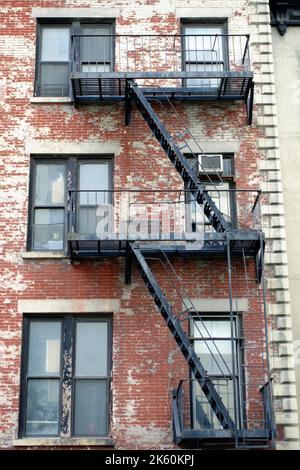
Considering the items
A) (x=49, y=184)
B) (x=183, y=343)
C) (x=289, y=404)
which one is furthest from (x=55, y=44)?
(x=289, y=404)

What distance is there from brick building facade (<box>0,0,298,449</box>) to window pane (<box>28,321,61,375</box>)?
28mm

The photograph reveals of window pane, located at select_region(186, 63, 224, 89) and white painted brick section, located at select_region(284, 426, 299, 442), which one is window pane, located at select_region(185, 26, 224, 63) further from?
white painted brick section, located at select_region(284, 426, 299, 442)

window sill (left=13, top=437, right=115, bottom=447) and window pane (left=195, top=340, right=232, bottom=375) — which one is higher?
window pane (left=195, top=340, right=232, bottom=375)

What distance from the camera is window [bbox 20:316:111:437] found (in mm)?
15562

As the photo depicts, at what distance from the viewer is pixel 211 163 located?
1702cm

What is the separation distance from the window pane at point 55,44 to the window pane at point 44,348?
20.0 ft

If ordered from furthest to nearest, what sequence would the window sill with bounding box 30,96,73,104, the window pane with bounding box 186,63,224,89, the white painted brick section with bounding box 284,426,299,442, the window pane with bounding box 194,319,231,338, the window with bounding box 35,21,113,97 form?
the window with bounding box 35,21,113,97 → the window pane with bounding box 186,63,224,89 → the window sill with bounding box 30,96,73,104 → the window pane with bounding box 194,319,231,338 → the white painted brick section with bounding box 284,426,299,442

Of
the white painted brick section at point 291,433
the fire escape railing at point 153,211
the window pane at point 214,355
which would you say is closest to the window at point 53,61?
the fire escape railing at point 153,211

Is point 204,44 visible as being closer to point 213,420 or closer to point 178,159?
point 178,159

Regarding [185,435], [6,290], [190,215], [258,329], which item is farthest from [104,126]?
[185,435]

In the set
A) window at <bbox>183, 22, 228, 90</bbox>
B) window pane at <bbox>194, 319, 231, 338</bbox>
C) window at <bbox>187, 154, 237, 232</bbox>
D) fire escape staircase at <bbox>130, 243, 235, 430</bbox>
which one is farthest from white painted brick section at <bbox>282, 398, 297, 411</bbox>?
window at <bbox>183, 22, 228, 90</bbox>

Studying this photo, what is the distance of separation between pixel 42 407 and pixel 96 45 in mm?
8100

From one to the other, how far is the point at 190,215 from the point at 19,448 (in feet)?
19.0

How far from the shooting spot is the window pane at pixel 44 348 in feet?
52.3
